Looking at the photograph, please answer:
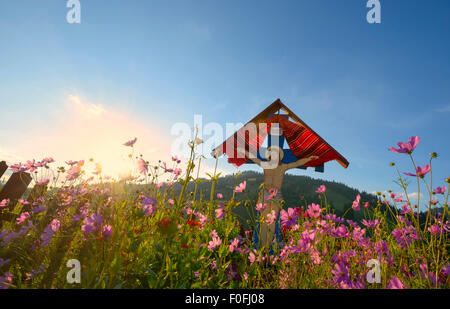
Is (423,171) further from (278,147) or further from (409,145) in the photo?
(278,147)

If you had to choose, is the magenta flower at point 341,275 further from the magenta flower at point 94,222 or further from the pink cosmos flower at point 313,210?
the magenta flower at point 94,222

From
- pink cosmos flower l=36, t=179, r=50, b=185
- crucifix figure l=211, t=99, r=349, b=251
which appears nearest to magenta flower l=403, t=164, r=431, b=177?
crucifix figure l=211, t=99, r=349, b=251

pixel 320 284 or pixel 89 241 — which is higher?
pixel 89 241

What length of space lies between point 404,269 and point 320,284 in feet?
2.38

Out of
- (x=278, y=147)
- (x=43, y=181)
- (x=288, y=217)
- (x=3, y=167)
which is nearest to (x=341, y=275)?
(x=288, y=217)

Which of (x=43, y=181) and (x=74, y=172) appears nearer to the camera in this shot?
(x=74, y=172)

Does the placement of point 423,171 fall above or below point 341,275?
above

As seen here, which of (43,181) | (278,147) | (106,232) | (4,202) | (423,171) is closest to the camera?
(106,232)

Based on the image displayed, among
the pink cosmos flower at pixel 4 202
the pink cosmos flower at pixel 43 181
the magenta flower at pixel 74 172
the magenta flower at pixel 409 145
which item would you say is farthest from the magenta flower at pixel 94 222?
the pink cosmos flower at pixel 4 202

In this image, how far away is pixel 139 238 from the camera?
144 centimetres

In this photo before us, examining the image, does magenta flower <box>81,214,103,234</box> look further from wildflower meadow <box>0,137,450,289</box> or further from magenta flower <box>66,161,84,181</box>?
magenta flower <box>66,161,84,181</box>

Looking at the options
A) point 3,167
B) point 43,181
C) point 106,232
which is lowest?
point 106,232
